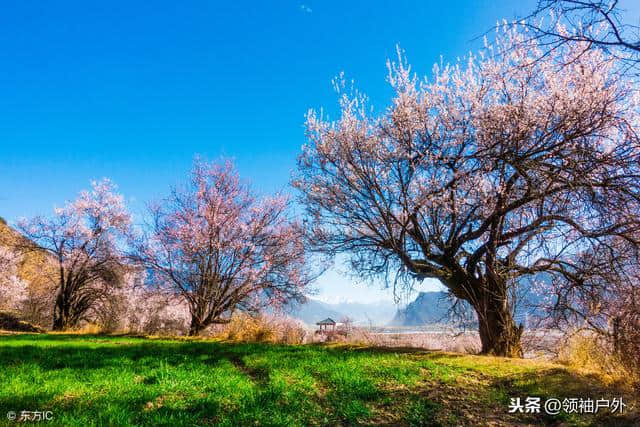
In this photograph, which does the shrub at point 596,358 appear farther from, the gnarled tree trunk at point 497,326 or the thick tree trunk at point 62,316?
the thick tree trunk at point 62,316

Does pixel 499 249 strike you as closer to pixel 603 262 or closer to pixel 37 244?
pixel 603 262

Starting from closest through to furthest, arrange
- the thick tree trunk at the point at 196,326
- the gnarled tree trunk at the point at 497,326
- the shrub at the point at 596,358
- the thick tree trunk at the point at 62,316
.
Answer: the shrub at the point at 596,358 → the gnarled tree trunk at the point at 497,326 → the thick tree trunk at the point at 196,326 → the thick tree trunk at the point at 62,316

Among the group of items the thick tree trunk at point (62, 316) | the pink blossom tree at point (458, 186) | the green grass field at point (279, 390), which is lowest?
the thick tree trunk at point (62, 316)

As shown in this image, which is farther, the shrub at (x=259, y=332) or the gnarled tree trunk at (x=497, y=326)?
the shrub at (x=259, y=332)

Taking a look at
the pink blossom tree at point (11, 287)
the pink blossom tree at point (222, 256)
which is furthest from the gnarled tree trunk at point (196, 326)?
the pink blossom tree at point (11, 287)

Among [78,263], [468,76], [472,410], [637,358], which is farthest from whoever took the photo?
[78,263]

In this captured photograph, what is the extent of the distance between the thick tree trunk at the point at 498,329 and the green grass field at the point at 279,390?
2.70 m

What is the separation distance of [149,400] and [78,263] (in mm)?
23695

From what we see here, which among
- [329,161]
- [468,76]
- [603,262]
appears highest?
[468,76]

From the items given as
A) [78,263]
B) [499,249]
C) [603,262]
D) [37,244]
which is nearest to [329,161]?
[499,249]

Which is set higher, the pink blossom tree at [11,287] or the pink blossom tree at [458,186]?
the pink blossom tree at [458,186]

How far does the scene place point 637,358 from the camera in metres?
6.18

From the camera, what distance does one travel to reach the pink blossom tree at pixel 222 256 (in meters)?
17.3

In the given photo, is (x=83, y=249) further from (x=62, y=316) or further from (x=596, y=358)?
(x=596, y=358)
